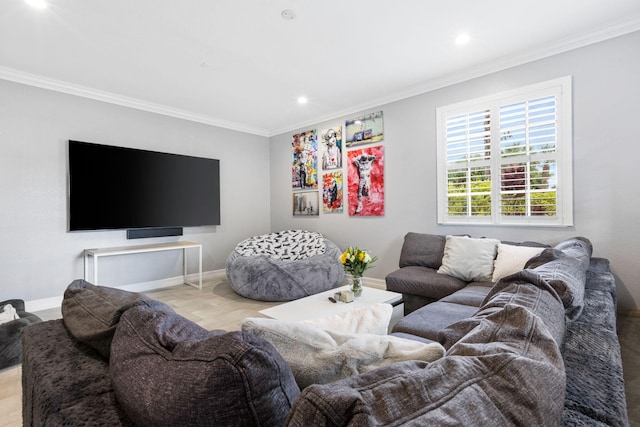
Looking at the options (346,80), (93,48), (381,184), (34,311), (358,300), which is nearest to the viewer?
(358,300)

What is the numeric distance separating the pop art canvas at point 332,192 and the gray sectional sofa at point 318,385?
3.73 metres

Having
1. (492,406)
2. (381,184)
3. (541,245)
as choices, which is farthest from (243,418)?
(381,184)

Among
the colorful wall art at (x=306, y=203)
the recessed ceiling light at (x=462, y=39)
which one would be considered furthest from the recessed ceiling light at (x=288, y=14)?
the colorful wall art at (x=306, y=203)

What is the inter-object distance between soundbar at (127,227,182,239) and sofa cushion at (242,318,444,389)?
13.0ft

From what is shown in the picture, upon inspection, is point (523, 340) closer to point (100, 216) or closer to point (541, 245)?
point (541, 245)

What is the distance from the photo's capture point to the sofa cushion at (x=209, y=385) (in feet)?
1.67

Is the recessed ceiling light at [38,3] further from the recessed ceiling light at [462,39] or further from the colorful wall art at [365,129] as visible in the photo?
the colorful wall art at [365,129]

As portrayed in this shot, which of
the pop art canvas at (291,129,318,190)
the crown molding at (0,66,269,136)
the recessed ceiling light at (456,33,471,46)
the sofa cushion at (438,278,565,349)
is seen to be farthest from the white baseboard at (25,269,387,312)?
the sofa cushion at (438,278,565,349)

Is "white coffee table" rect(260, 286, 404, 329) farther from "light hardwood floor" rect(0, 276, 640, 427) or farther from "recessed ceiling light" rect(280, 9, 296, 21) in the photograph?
"recessed ceiling light" rect(280, 9, 296, 21)

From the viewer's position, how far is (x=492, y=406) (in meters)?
0.44

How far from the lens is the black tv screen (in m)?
3.64

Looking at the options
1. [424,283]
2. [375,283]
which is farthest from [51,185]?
[424,283]

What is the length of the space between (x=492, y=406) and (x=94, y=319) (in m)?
1.06

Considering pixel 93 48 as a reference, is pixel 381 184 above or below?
below
